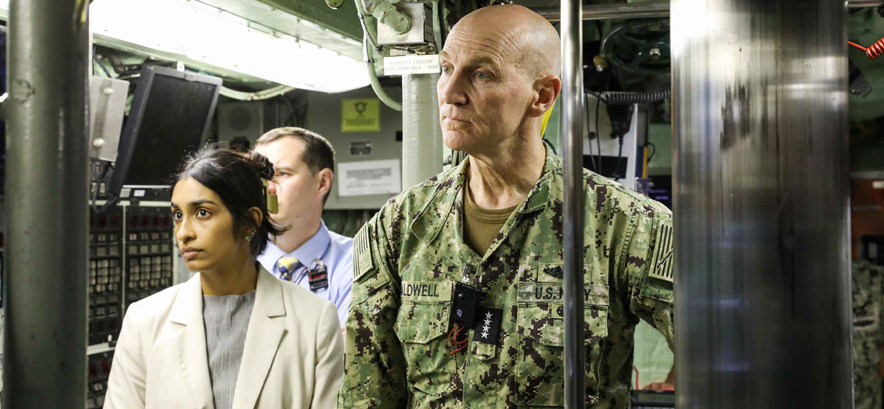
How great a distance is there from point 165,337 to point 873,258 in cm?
324

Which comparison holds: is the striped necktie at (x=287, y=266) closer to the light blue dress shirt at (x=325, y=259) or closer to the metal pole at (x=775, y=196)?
the light blue dress shirt at (x=325, y=259)

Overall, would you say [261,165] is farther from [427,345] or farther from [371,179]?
[371,179]

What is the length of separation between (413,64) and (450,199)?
542 mm

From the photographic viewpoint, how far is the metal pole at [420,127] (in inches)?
77.4

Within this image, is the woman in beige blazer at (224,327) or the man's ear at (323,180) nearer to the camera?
the woman in beige blazer at (224,327)

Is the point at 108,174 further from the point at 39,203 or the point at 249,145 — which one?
the point at 39,203

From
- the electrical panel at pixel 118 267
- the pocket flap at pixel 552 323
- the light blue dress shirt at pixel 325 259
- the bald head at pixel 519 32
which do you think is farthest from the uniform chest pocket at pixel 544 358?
the electrical panel at pixel 118 267

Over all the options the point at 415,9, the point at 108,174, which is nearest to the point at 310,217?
the point at 415,9

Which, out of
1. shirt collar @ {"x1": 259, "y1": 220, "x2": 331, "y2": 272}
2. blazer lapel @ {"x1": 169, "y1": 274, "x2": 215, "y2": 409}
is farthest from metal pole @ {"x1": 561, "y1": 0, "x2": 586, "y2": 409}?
shirt collar @ {"x1": 259, "y1": 220, "x2": 331, "y2": 272}

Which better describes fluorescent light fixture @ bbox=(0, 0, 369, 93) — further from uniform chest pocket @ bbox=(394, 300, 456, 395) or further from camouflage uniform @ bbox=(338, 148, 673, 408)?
uniform chest pocket @ bbox=(394, 300, 456, 395)

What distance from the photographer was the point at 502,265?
1.41 meters

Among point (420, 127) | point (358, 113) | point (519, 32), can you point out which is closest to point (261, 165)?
point (420, 127)

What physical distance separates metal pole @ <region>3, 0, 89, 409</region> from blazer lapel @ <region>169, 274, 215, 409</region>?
124 cm

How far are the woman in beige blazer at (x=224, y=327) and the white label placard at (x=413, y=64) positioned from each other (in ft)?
1.55
